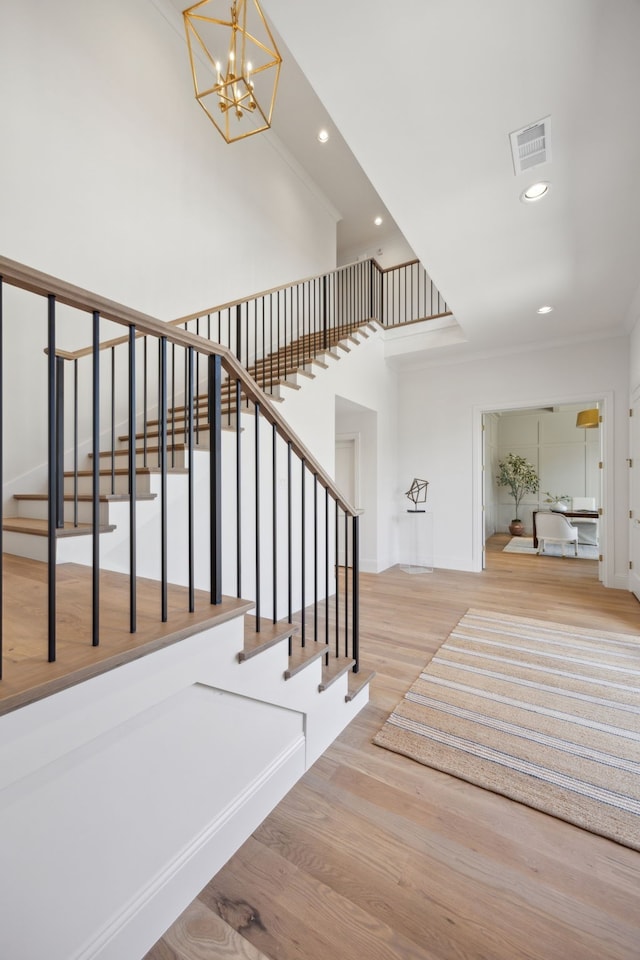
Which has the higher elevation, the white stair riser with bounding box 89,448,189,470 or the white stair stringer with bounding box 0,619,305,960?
the white stair riser with bounding box 89,448,189,470

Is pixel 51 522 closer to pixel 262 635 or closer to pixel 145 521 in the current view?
pixel 262 635

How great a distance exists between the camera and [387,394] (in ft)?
19.7

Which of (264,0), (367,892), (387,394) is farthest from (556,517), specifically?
(264,0)

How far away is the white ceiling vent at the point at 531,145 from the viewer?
2158 mm

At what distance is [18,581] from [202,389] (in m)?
3.12

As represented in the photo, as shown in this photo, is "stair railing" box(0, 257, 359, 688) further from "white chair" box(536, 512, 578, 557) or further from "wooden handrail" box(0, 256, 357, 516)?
"white chair" box(536, 512, 578, 557)

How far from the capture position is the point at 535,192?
2617mm

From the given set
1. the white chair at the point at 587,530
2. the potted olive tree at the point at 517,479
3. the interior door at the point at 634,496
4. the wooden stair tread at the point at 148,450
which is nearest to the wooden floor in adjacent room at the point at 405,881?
the wooden stair tread at the point at 148,450

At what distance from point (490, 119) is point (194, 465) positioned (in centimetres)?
244

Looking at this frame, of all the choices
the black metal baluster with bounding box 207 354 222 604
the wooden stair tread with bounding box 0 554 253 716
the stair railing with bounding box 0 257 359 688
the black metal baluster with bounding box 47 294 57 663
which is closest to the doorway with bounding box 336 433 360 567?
the stair railing with bounding box 0 257 359 688

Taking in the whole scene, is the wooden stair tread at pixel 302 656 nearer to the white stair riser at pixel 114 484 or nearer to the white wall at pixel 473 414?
the white stair riser at pixel 114 484

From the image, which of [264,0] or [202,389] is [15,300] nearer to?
Result: [202,389]

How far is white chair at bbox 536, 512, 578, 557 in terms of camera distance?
6574mm

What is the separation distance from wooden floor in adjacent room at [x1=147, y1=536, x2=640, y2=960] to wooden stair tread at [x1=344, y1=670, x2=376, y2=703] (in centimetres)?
21
